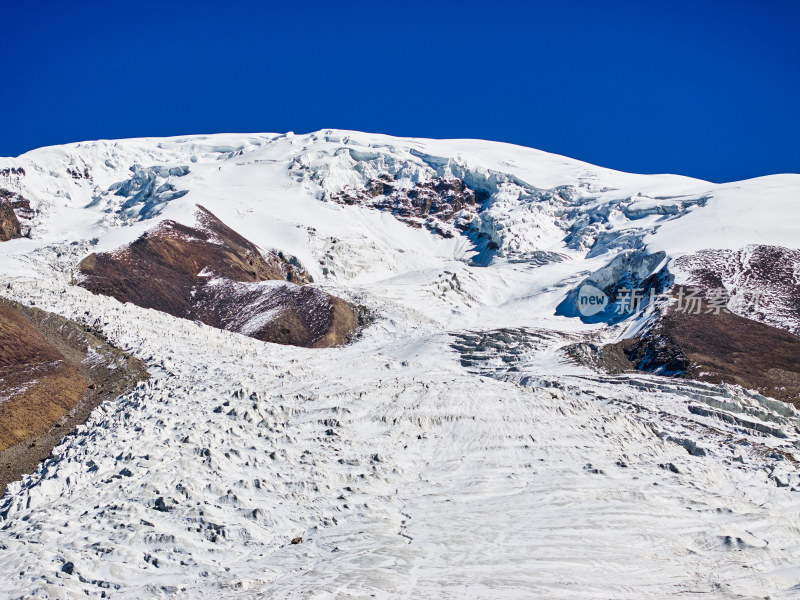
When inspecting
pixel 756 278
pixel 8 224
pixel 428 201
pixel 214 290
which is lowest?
pixel 214 290

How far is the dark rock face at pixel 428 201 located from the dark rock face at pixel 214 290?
58.0 metres

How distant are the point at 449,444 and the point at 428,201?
135568 millimetres

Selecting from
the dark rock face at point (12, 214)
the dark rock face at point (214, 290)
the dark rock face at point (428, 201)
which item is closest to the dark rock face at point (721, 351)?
the dark rock face at point (214, 290)

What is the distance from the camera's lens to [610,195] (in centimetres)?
16638

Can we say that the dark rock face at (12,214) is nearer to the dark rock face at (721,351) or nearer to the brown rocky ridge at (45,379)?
the brown rocky ridge at (45,379)

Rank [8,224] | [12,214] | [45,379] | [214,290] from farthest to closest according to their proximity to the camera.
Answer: [12,214] → [8,224] → [214,290] → [45,379]

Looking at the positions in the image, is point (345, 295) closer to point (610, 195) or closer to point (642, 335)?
point (642, 335)

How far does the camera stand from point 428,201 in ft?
586

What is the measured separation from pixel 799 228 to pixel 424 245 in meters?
74.1

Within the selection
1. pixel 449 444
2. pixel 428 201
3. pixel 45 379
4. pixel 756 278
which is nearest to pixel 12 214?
pixel 428 201

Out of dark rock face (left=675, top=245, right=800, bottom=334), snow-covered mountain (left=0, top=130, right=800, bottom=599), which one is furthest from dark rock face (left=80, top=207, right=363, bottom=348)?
dark rock face (left=675, top=245, right=800, bottom=334)

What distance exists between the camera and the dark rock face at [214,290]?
91312mm

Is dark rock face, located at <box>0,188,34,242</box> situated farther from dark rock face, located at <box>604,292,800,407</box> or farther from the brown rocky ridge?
dark rock face, located at <box>604,292,800,407</box>

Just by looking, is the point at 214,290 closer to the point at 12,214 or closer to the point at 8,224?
the point at 8,224
